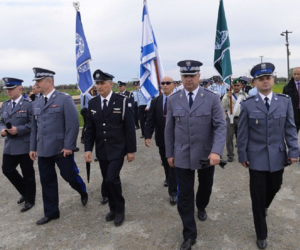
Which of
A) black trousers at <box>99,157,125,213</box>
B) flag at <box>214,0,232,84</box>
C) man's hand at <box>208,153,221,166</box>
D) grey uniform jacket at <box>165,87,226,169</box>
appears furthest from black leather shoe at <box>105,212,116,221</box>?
flag at <box>214,0,232,84</box>

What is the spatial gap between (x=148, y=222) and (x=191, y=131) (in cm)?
147

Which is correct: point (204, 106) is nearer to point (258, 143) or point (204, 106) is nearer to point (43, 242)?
point (258, 143)

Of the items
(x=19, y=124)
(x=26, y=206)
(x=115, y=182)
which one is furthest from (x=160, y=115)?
(x=26, y=206)

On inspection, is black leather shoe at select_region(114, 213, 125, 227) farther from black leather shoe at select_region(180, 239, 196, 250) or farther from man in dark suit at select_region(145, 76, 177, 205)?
man in dark suit at select_region(145, 76, 177, 205)

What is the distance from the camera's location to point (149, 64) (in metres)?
5.69

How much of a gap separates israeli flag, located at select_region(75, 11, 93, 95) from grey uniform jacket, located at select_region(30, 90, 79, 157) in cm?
200

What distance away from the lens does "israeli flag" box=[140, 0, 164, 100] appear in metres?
5.66

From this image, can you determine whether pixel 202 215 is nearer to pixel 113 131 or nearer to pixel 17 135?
pixel 113 131

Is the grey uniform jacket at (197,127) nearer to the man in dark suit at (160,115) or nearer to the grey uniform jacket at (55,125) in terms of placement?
the man in dark suit at (160,115)

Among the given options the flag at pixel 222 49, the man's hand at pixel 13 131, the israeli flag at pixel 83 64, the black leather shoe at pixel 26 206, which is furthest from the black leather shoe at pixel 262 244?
the israeli flag at pixel 83 64

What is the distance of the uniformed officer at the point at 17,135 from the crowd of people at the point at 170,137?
0.01 meters

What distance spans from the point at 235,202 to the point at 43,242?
277cm

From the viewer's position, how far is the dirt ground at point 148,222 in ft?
10.2

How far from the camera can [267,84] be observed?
2.95m
